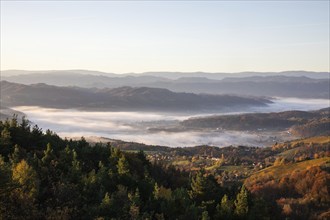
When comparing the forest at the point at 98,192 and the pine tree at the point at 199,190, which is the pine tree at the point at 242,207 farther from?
the pine tree at the point at 199,190

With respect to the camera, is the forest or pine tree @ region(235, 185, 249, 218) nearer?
the forest

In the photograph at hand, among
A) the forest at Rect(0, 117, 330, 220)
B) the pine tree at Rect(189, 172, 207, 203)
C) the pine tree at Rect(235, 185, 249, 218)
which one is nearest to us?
the forest at Rect(0, 117, 330, 220)

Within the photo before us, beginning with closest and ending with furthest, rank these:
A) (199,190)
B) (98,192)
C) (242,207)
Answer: (98,192) < (242,207) < (199,190)

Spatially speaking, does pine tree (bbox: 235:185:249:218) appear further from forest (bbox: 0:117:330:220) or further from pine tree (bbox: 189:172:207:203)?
pine tree (bbox: 189:172:207:203)

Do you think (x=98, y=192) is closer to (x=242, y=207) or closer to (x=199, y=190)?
(x=242, y=207)

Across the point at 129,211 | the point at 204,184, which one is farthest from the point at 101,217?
the point at 204,184

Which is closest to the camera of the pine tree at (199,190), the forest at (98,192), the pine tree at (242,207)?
the forest at (98,192)

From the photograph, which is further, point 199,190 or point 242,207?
point 199,190

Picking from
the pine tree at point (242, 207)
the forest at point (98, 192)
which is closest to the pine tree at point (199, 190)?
the forest at point (98, 192)

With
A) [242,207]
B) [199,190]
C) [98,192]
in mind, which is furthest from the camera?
[199,190]

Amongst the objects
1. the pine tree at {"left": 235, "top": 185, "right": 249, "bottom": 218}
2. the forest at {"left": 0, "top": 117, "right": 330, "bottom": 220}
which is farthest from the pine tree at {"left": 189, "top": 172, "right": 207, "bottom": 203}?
the pine tree at {"left": 235, "top": 185, "right": 249, "bottom": 218}

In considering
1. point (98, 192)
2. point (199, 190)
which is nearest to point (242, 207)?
point (199, 190)
